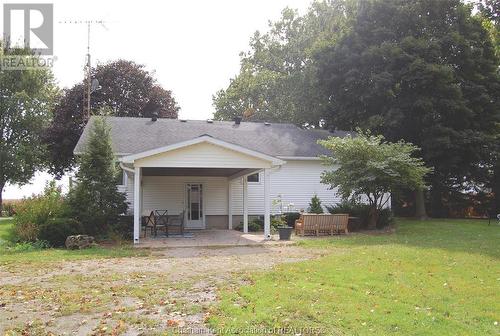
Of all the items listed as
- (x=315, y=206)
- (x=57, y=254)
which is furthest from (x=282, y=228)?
(x=57, y=254)

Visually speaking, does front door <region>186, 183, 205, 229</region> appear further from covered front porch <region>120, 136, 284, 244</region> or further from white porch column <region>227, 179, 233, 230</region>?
white porch column <region>227, 179, 233, 230</region>

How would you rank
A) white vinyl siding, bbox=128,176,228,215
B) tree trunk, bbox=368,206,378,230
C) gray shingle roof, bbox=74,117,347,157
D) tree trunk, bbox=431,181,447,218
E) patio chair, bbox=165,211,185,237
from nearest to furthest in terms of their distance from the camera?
patio chair, bbox=165,211,185,237 < tree trunk, bbox=368,206,378,230 < white vinyl siding, bbox=128,176,228,215 < gray shingle roof, bbox=74,117,347,157 < tree trunk, bbox=431,181,447,218

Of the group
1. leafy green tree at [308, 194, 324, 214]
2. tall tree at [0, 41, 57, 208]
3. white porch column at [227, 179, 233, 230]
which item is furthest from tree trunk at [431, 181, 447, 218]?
tall tree at [0, 41, 57, 208]

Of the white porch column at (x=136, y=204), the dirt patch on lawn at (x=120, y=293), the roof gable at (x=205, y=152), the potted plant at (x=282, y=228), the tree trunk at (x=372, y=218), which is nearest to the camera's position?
the dirt patch on lawn at (x=120, y=293)

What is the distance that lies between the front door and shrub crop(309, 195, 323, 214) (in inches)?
206

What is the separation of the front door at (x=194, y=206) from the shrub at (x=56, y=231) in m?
7.61

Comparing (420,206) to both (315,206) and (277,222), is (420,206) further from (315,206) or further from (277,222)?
(277,222)

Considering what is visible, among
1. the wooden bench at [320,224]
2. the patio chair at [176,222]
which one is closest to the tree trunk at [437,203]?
the wooden bench at [320,224]

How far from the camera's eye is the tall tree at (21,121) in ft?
117

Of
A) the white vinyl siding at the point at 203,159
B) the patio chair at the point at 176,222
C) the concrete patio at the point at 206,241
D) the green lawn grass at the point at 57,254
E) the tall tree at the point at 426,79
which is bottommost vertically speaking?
the green lawn grass at the point at 57,254

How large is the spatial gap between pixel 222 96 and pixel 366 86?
20.2 meters

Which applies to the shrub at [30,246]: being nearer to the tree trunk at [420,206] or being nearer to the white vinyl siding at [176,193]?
the white vinyl siding at [176,193]

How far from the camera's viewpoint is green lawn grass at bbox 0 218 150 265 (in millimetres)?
12023

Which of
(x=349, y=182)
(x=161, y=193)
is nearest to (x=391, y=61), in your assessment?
(x=349, y=182)
